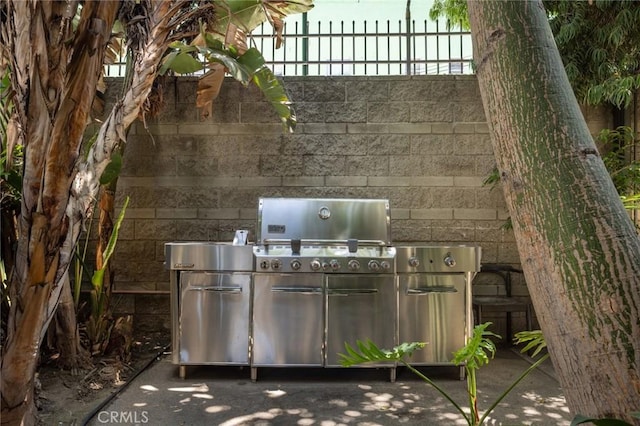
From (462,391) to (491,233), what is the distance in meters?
2.10

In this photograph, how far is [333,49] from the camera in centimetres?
564

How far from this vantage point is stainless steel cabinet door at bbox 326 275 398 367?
12.9 feet

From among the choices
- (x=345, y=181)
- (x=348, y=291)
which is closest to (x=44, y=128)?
(x=348, y=291)

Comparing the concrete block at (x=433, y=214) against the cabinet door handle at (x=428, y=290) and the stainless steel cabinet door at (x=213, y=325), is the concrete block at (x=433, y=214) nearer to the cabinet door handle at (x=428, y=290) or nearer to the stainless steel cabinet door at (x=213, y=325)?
the cabinet door handle at (x=428, y=290)

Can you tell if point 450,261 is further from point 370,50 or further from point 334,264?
point 370,50

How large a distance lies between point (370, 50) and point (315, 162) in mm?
1628

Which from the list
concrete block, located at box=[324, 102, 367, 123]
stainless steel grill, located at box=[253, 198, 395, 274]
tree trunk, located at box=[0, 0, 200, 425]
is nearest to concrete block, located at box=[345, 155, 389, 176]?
concrete block, located at box=[324, 102, 367, 123]

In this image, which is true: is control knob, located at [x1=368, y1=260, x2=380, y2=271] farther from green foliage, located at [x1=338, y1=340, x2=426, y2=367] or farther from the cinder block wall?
green foliage, located at [x1=338, y1=340, x2=426, y2=367]

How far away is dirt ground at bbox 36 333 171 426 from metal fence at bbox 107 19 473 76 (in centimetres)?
349

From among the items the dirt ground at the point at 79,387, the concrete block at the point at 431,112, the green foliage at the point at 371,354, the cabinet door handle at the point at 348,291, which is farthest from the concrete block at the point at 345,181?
the green foliage at the point at 371,354

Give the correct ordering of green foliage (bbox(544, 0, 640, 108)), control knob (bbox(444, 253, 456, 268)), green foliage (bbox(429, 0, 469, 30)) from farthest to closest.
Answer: green foliage (bbox(429, 0, 469, 30))
green foliage (bbox(544, 0, 640, 108))
control knob (bbox(444, 253, 456, 268))

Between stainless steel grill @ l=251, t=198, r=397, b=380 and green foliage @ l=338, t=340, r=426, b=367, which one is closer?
green foliage @ l=338, t=340, r=426, b=367

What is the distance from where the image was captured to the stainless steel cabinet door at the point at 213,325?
3926 millimetres

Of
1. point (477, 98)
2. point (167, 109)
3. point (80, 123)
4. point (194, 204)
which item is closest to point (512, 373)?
point (477, 98)
